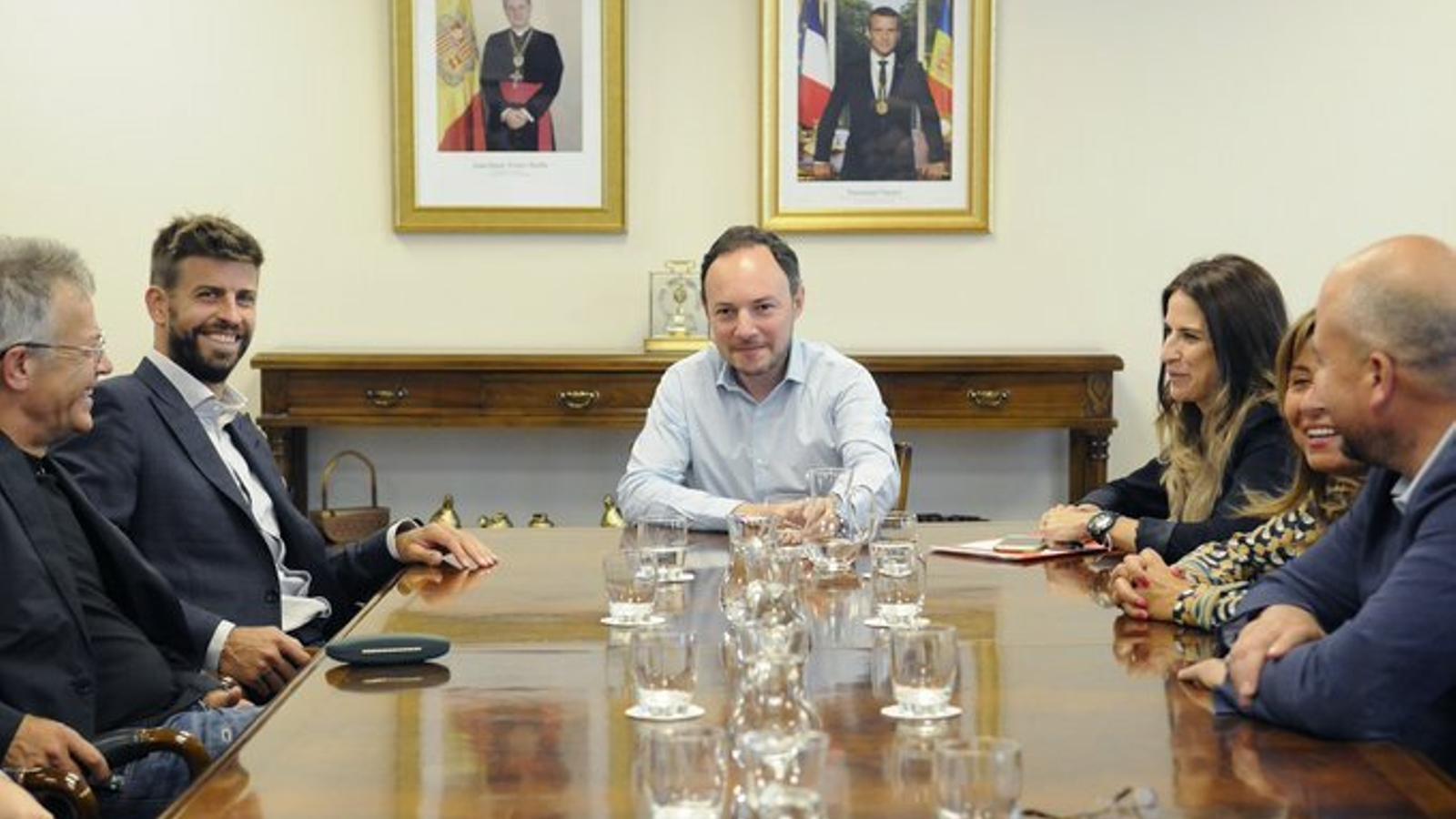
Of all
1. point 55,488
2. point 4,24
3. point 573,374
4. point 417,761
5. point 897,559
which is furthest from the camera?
point 4,24

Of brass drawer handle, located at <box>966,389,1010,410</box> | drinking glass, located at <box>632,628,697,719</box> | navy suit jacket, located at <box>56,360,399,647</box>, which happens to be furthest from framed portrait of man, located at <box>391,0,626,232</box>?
drinking glass, located at <box>632,628,697,719</box>

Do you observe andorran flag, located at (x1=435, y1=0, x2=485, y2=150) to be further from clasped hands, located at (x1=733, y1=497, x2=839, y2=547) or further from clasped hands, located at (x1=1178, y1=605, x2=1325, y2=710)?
clasped hands, located at (x1=1178, y1=605, x2=1325, y2=710)

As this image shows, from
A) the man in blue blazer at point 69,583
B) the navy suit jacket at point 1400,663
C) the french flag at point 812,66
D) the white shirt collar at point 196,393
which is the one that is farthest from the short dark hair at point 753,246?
the navy suit jacket at point 1400,663

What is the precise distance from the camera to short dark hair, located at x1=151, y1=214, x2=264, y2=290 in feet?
13.4

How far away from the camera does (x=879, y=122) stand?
6430 mm

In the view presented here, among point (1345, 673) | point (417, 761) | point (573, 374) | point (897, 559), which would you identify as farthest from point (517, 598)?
point (573, 374)

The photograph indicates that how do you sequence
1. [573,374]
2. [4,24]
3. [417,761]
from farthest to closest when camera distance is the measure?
1. [4,24]
2. [573,374]
3. [417,761]

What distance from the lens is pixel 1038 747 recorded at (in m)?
2.08

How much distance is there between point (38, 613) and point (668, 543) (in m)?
1.04

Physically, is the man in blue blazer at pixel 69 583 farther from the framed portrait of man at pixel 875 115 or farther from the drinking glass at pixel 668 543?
the framed portrait of man at pixel 875 115

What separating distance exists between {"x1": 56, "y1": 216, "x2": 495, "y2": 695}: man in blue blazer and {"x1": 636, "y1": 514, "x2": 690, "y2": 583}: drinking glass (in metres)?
0.44

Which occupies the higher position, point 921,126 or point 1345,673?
point 921,126

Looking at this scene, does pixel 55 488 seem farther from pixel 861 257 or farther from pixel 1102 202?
pixel 1102 202

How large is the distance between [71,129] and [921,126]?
2.90m
